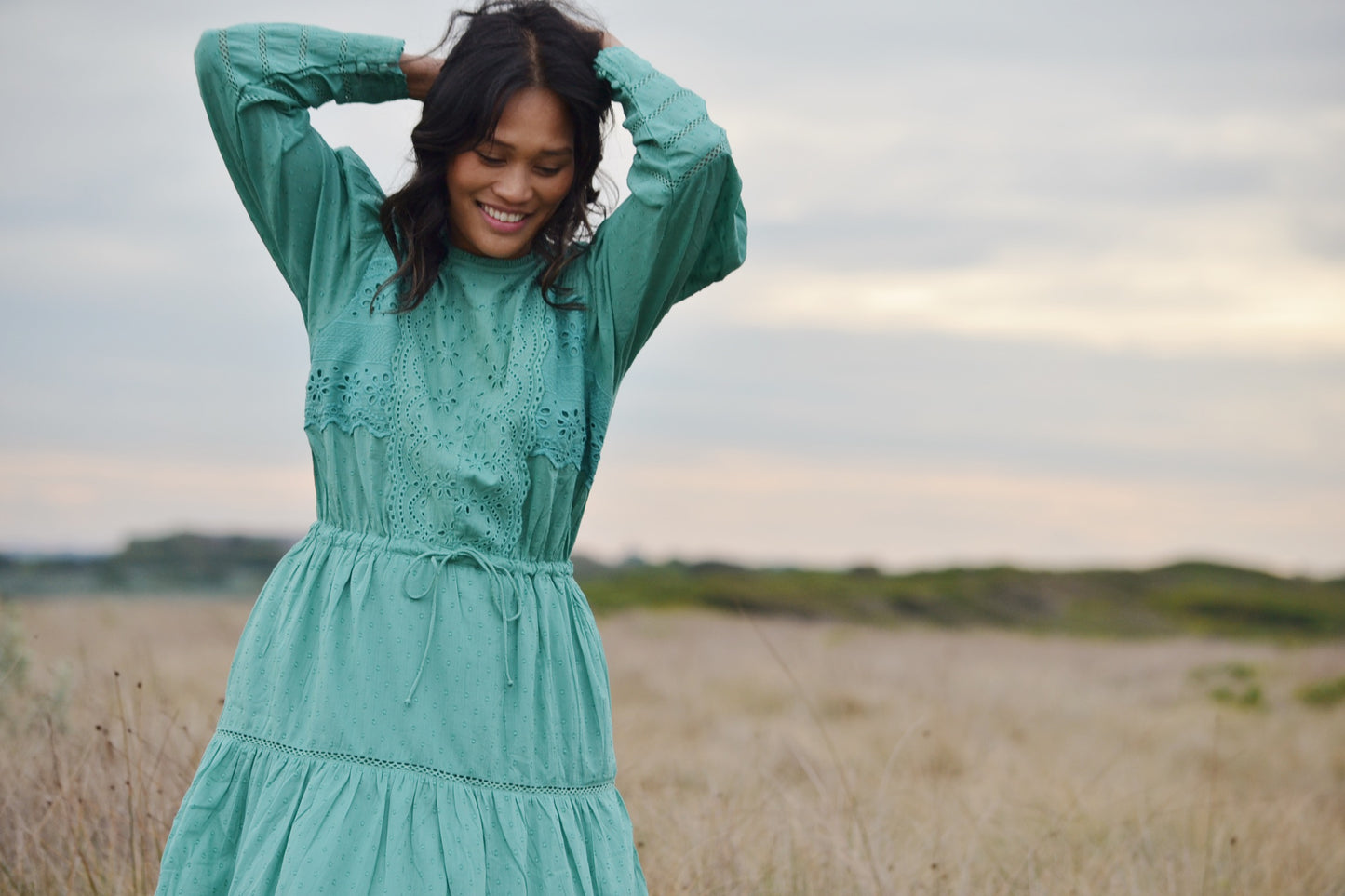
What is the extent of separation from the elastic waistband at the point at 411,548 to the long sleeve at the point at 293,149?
0.41 metres

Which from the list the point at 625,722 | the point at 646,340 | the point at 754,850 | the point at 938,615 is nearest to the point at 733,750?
the point at 625,722

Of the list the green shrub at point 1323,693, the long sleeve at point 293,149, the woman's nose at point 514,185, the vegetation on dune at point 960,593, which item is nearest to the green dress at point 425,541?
the long sleeve at point 293,149

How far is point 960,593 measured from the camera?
65.8 feet

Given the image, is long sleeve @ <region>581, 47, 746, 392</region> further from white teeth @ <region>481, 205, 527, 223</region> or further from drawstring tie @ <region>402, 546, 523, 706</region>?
drawstring tie @ <region>402, 546, 523, 706</region>

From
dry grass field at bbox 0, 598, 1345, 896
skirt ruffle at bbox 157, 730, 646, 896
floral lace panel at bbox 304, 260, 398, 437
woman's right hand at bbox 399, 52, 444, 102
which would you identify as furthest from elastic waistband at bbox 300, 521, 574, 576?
dry grass field at bbox 0, 598, 1345, 896

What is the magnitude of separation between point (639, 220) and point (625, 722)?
421 centimetres

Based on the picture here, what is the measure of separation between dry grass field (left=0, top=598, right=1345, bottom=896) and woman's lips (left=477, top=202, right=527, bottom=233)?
1.49 m

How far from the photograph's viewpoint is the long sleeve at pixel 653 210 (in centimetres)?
244

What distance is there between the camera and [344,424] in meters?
2.35

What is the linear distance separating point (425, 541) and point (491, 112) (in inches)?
29.7

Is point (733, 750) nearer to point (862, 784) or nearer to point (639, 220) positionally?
point (862, 784)

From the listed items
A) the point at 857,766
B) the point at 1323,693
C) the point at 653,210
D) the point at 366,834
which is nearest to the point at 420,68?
the point at 653,210

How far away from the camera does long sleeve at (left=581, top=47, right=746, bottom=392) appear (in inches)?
96.1

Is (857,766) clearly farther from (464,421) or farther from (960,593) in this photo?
(960,593)
